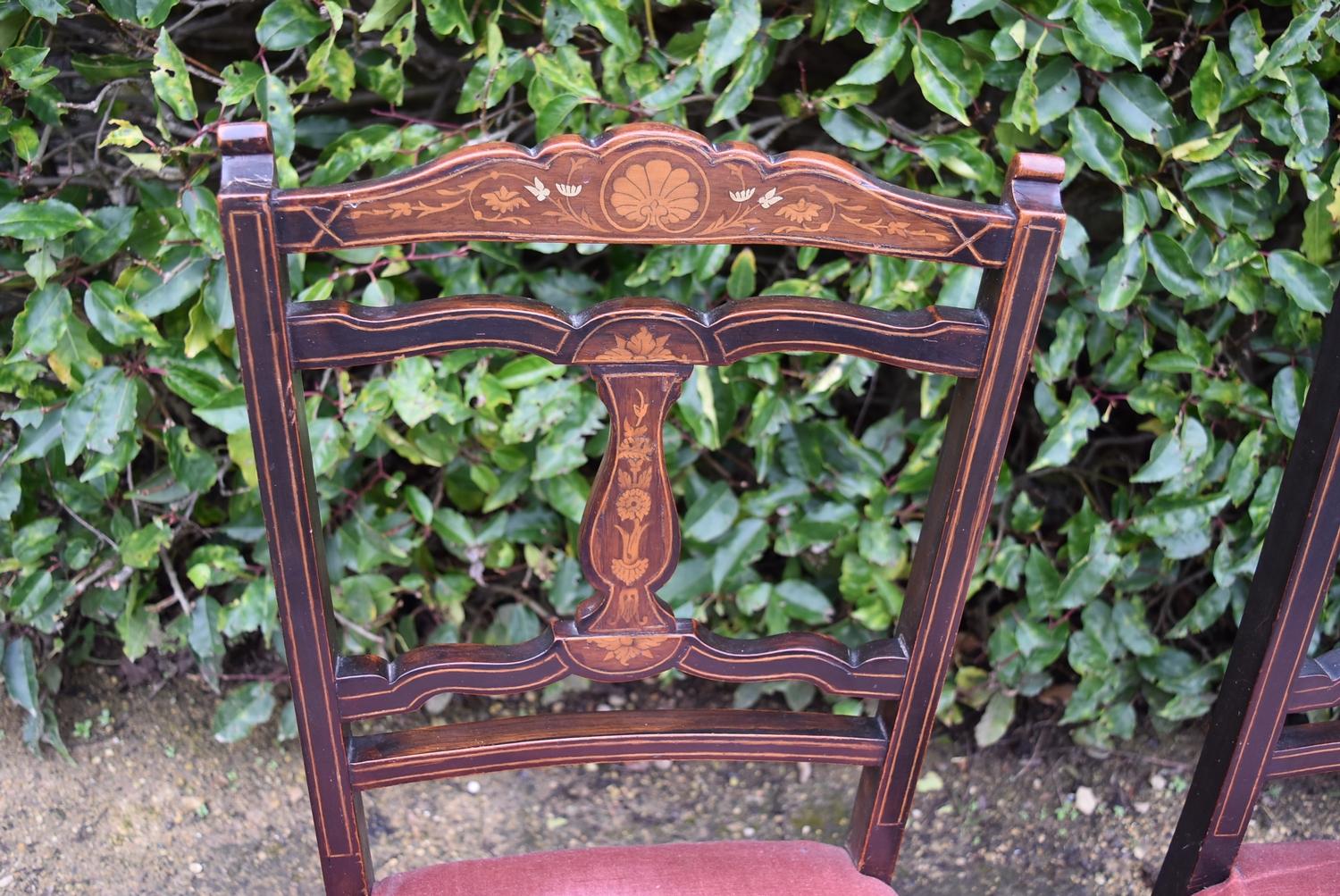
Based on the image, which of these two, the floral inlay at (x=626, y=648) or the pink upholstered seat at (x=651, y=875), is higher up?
the floral inlay at (x=626, y=648)

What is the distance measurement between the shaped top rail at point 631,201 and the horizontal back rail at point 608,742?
1.31 ft

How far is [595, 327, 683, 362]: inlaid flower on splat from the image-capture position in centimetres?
76

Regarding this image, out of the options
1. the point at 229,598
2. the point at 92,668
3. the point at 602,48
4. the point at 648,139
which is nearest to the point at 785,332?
the point at 648,139

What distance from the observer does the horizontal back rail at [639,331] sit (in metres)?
0.74

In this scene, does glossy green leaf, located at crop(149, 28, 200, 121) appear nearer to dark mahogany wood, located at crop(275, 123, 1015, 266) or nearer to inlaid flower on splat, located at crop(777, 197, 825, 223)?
dark mahogany wood, located at crop(275, 123, 1015, 266)

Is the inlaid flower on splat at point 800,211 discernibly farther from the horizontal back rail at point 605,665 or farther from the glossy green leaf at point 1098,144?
the glossy green leaf at point 1098,144

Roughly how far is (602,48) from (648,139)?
60 centimetres

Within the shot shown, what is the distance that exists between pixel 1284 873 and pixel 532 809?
0.97 metres

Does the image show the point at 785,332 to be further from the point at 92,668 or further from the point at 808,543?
the point at 92,668

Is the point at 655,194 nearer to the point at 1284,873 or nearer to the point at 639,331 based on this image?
the point at 639,331

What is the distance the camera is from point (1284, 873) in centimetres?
100

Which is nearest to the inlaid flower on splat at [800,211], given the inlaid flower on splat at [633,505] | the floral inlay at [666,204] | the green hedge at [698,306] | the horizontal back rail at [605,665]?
the floral inlay at [666,204]

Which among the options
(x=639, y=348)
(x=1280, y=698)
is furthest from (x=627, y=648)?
(x=1280, y=698)

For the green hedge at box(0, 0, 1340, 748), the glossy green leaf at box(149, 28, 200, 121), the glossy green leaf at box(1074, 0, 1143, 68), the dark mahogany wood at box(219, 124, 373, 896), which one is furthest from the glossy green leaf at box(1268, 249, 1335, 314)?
the glossy green leaf at box(149, 28, 200, 121)
